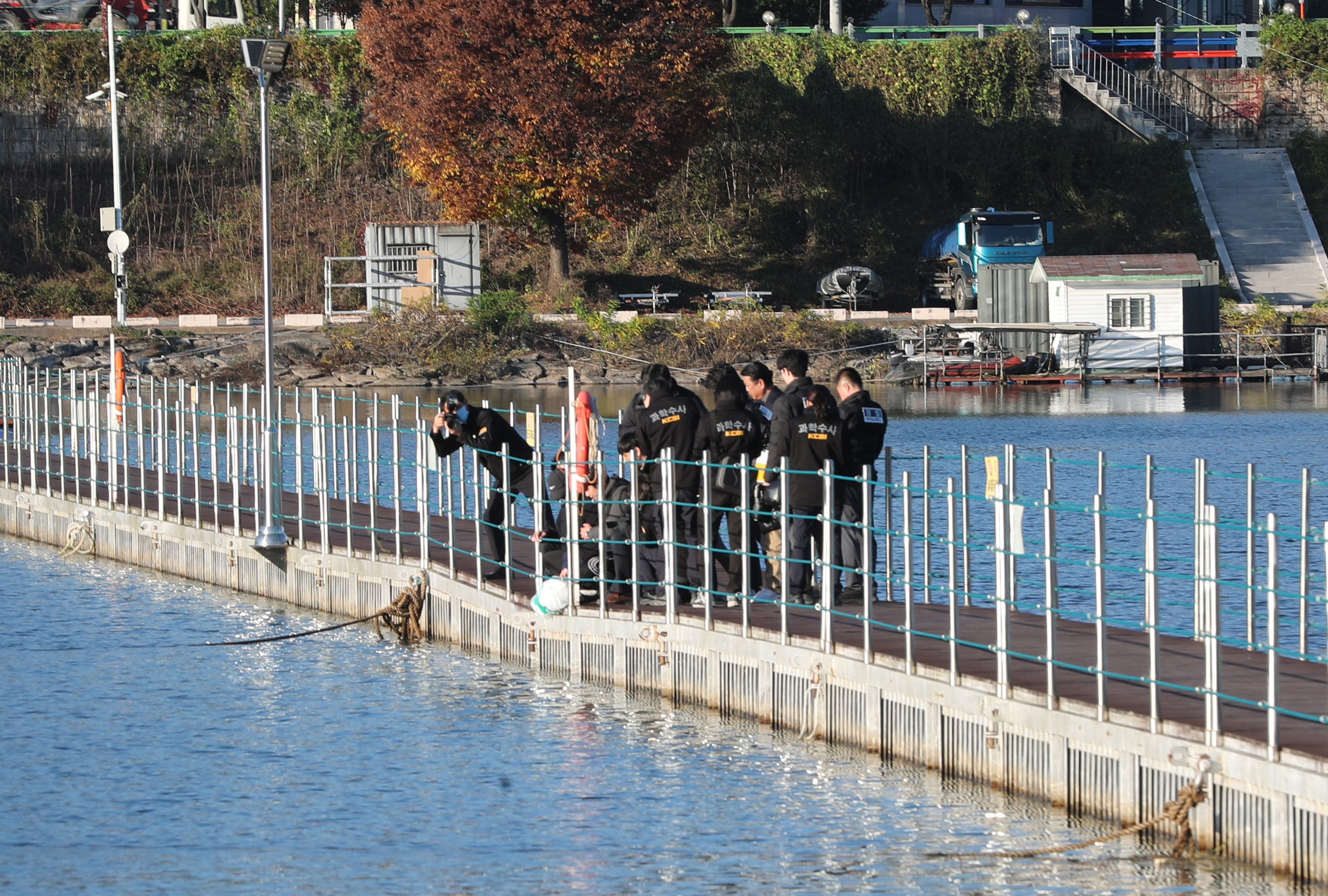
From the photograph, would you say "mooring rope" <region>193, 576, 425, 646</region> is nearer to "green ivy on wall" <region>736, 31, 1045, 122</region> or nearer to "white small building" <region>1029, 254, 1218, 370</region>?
"white small building" <region>1029, 254, 1218, 370</region>

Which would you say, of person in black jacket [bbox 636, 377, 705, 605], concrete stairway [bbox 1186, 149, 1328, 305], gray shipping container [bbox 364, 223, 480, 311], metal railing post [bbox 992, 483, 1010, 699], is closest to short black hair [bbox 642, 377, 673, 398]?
person in black jacket [bbox 636, 377, 705, 605]

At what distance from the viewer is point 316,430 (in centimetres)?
2028

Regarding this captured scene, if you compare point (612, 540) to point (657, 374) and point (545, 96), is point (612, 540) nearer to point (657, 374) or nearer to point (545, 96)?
point (657, 374)

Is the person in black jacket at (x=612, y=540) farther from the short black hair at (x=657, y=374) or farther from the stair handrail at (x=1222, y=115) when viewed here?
the stair handrail at (x=1222, y=115)

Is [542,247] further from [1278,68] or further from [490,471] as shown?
[490,471]

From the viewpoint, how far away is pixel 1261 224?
57688 millimetres

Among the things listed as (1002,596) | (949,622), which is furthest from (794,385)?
(1002,596)

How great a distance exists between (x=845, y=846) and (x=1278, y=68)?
55549 millimetres

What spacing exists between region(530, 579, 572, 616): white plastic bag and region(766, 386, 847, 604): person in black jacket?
2053 mm

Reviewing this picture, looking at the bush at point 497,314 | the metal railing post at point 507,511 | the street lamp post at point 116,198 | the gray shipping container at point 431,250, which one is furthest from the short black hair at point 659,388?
the gray shipping container at point 431,250

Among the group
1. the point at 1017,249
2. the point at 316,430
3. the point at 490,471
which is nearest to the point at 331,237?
the point at 1017,249

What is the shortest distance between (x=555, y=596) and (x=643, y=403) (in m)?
1.89

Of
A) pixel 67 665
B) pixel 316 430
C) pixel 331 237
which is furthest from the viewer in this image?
pixel 331 237

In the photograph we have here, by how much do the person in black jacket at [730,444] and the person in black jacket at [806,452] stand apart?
0.28m
